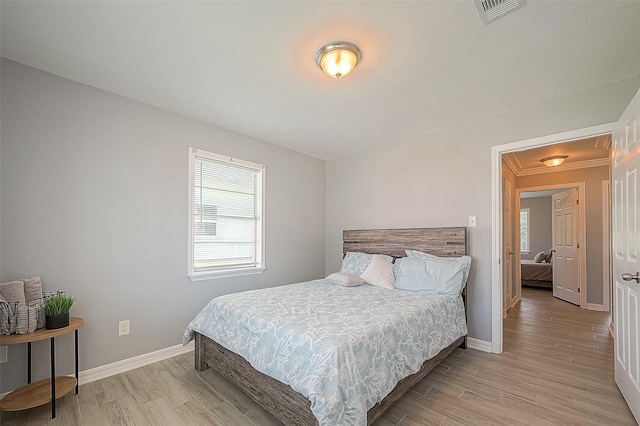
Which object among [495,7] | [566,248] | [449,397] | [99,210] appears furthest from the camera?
[566,248]

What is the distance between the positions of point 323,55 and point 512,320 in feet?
14.1

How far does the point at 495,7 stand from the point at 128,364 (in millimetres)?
3797

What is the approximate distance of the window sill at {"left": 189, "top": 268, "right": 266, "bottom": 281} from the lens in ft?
10.1

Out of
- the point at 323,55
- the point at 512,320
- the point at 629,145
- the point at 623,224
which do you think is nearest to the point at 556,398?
the point at 623,224

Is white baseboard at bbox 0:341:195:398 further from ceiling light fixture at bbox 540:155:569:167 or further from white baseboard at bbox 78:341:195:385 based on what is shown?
ceiling light fixture at bbox 540:155:569:167

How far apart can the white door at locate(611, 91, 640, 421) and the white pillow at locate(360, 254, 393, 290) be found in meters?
1.74

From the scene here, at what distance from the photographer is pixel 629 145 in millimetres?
1921

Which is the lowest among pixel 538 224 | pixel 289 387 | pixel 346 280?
pixel 289 387

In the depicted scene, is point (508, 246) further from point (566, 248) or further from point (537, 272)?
point (537, 272)

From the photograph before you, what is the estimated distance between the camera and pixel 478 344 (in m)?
3.01

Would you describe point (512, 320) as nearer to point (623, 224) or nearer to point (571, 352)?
point (571, 352)

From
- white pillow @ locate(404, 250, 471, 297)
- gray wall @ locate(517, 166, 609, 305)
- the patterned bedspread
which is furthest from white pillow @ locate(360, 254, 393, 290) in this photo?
gray wall @ locate(517, 166, 609, 305)

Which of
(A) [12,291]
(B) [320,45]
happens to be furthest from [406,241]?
(A) [12,291]

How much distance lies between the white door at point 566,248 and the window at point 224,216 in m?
5.33
